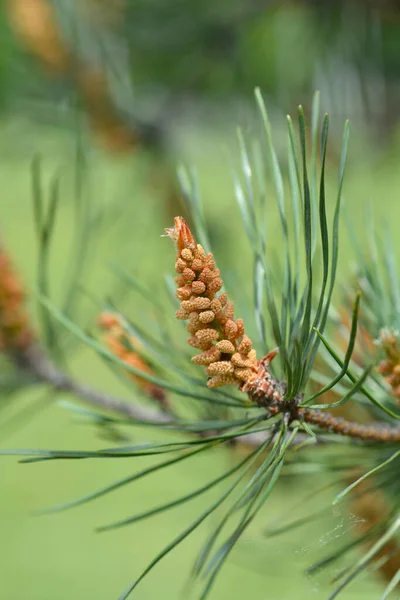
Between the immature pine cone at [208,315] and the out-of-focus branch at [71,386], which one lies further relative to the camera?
the out-of-focus branch at [71,386]

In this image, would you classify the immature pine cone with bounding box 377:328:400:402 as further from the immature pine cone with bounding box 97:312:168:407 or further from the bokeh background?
the bokeh background

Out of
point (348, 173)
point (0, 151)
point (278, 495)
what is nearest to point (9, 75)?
point (0, 151)

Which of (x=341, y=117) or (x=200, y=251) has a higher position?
(x=341, y=117)

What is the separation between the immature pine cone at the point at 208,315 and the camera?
0.21 m

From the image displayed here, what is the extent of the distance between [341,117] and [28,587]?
3.34 ft

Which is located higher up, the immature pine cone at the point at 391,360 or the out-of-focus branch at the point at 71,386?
the immature pine cone at the point at 391,360

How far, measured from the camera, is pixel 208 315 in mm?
211

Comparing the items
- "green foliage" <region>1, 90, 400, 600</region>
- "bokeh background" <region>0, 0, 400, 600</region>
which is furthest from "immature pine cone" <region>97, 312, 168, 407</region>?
"bokeh background" <region>0, 0, 400, 600</region>

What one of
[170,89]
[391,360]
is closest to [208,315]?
[391,360]

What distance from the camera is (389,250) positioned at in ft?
1.02

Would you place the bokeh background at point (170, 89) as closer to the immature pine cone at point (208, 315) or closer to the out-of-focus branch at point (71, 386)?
the out-of-focus branch at point (71, 386)

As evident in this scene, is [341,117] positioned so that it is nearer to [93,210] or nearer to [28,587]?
[93,210]

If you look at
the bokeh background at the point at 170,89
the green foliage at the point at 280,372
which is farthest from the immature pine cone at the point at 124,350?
the bokeh background at the point at 170,89

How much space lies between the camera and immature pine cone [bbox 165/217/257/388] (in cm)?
21
